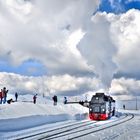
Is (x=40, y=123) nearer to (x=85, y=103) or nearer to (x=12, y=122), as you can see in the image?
(x=12, y=122)

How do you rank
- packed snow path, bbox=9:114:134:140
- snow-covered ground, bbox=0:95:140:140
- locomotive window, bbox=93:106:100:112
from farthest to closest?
locomotive window, bbox=93:106:100:112
snow-covered ground, bbox=0:95:140:140
packed snow path, bbox=9:114:134:140

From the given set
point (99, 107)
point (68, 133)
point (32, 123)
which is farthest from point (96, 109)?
point (68, 133)

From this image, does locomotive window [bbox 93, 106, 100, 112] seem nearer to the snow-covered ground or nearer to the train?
the train

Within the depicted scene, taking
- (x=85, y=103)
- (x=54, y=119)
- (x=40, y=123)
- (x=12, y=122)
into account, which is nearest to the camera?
(x=12, y=122)

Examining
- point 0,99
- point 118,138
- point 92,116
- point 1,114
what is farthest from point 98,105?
point 118,138

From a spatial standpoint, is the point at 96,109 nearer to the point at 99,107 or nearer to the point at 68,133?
Result: the point at 99,107

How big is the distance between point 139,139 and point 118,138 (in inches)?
57.7

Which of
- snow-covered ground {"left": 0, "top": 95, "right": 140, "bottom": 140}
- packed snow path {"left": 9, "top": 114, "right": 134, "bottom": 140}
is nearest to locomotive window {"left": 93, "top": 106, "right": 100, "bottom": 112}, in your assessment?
snow-covered ground {"left": 0, "top": 95, "right": 140, "bottom": 140}

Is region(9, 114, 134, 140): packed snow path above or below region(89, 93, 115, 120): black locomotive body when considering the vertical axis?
below

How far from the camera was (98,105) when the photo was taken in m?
49.3

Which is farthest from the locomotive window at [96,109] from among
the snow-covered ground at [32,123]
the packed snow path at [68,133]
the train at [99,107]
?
the packed snow path at [68,133]

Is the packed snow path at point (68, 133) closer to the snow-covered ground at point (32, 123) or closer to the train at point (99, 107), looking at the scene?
the snow-covered ground at point (32, 123)

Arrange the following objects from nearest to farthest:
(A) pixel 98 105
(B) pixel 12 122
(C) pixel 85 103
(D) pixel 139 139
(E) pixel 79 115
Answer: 1. (D) pixel 139 139
2. (B) pixel 12 122
3. (A) pixel 98 105
4. (E) pixel 79 115
5. (C) pixel 85 103

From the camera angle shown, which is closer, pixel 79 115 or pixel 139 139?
pixel 139 139
